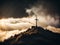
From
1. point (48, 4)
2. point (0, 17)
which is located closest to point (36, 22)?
point (48, 4)

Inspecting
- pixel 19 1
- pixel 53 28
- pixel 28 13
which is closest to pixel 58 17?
pixel 53 28

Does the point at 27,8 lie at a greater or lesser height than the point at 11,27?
greater

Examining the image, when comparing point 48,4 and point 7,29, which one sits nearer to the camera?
point 48,4

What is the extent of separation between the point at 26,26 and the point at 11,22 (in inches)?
70.6

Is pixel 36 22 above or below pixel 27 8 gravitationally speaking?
below

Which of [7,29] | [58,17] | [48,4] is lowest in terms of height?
A: [7,29]

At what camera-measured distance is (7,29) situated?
67.3ft

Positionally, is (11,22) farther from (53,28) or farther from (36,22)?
(53,28)

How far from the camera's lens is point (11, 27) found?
2023cm

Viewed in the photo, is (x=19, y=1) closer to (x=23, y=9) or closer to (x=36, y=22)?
(x=23, y=9)

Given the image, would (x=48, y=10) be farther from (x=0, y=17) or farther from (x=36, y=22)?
(x=0, y=17)

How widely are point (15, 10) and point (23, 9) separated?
2.94 ft

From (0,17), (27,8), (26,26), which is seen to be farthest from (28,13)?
(0,17)

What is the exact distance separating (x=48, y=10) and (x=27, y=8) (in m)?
2.34
